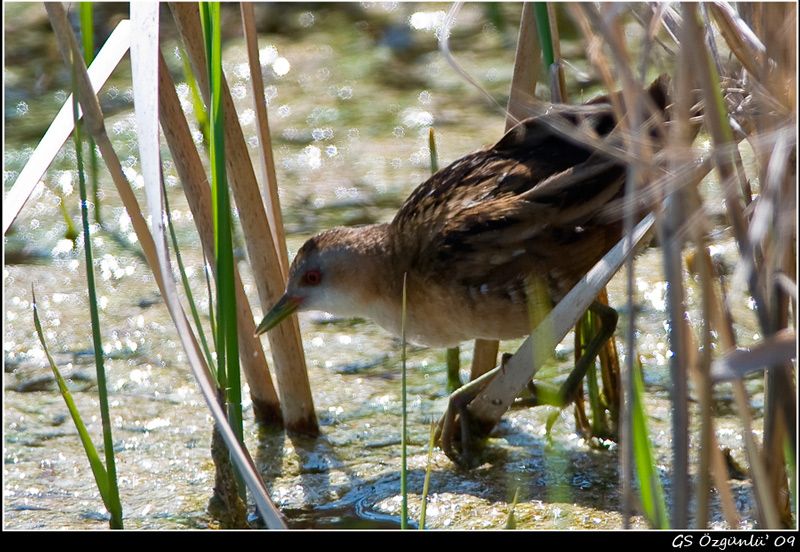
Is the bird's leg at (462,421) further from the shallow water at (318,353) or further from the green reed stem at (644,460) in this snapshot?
the green reed stem at (644,460)

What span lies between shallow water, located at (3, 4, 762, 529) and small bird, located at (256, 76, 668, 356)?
241mm

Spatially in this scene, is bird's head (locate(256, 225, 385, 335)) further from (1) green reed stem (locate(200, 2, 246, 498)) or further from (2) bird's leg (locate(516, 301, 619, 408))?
(1) green reed stem (locate(200, 2, 246, 498))

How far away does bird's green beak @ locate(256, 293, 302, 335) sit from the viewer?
104 inches

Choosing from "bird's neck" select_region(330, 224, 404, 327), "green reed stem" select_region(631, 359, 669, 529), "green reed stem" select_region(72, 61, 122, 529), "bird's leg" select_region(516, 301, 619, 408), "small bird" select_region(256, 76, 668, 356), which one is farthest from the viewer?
"bird's neck" select_region(330, 224, 404, 327)

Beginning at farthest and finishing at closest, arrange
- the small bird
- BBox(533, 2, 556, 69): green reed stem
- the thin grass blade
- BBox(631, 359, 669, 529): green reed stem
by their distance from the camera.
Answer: the small bird < BBox(533, 2, 556, 69): green reed stem < the thin grass blade < BBox(631, 359, 669, 529): green reed stem

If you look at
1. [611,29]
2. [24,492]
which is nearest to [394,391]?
[24,492]

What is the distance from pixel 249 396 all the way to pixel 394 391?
409mm

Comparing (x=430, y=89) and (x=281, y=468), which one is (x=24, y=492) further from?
(x=430, y=89)

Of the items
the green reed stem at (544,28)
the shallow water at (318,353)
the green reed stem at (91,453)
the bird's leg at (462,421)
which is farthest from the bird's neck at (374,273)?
the green reed stem at (91,453)

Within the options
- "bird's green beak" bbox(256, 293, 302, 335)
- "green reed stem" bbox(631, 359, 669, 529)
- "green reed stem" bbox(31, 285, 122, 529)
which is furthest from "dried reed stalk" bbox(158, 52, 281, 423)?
"green reed stem" bbox(631, 359, 669, 529)

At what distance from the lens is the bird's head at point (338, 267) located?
2902 millimetres

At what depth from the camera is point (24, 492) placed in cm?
256

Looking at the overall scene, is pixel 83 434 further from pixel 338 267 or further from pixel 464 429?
pixel 338 267
